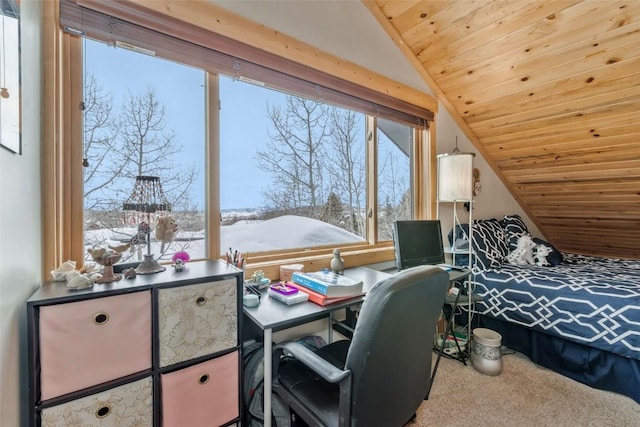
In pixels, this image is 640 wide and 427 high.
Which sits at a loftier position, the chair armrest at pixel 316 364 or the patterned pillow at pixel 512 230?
the patterned pillow at pixel 512 230

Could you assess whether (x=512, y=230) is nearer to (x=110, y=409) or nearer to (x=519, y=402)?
(x=519, y=402)

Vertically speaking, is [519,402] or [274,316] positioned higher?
[274,316]

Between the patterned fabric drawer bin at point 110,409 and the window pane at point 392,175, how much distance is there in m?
1.93

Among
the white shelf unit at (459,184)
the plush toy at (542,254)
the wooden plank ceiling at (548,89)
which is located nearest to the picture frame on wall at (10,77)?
the wooden plank ceiling at (548,89)

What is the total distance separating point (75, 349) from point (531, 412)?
2253 millimetres

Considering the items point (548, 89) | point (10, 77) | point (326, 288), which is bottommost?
point (326, 288)

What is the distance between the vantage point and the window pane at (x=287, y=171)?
5.68 feet

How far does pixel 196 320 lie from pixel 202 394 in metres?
0.31

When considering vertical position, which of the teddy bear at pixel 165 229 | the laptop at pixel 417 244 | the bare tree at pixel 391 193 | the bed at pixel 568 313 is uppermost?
the bare tree at pixel 391 193

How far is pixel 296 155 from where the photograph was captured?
6.69 ft

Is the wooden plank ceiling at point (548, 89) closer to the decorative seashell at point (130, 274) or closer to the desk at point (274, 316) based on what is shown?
the desk at point (274, 316)

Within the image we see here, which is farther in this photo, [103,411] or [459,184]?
[459,184]

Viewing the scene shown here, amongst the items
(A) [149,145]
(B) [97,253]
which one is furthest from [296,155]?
(B) [97,253]

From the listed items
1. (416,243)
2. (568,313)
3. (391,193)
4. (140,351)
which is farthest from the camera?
(391,193)
